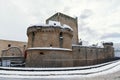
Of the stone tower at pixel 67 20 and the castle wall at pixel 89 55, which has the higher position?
the stone tower at pixel 67 20

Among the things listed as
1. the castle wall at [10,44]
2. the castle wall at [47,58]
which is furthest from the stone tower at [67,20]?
the castle wall at [10,44]

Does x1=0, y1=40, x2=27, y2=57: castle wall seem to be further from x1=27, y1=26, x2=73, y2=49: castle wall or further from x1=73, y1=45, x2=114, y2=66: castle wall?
x1=27, y1=26, x2=73, y2=49: castle wall

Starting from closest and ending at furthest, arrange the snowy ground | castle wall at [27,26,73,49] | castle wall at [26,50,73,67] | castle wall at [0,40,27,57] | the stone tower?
1. the snowy ground
2. castle wall at [26,50,73,67]
3. castle wall at [27,26,73,49]
4. the stone tower
5. castle wall at [0,40,27,57]

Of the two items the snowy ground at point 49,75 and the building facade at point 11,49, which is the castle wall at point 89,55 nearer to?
the snowy ground at point 49,75

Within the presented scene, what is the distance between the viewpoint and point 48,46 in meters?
20.2

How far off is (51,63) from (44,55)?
1.28 metres

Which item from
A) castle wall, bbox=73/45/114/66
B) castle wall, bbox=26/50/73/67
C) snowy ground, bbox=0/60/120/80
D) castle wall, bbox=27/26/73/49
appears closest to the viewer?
snowy ground, bbox=0/60/120/80

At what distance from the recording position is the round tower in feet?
64.8

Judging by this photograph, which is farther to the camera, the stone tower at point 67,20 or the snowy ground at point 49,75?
the stone tower at point 67,20

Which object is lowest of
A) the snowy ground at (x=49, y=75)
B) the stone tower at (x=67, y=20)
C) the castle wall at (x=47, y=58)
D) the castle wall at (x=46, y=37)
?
the snowy ground at (x=49, y=75)

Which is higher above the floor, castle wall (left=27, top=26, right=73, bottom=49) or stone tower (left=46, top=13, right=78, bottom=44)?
stone tower (left=46, top=13, right=78, bottom=44)

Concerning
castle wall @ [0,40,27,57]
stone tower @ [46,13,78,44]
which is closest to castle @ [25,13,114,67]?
stone tower @ [46,13,78,44]

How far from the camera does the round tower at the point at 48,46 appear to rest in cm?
1975

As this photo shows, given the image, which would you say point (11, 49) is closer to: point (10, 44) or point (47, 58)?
point (10, 44)
